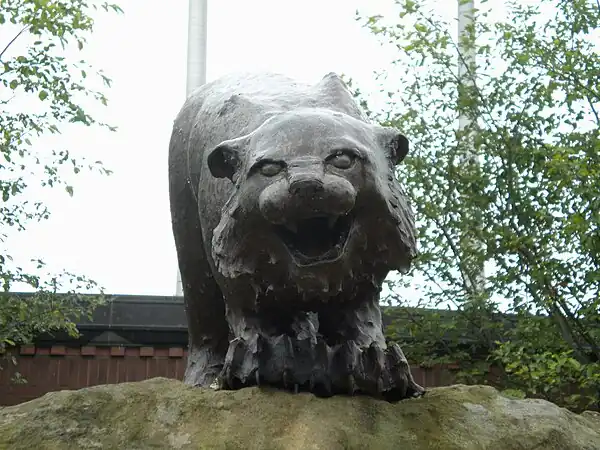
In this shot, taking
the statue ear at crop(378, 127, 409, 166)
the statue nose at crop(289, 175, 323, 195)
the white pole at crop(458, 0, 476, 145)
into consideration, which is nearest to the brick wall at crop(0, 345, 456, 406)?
the white pole at crop(458, 0, 476, 145)

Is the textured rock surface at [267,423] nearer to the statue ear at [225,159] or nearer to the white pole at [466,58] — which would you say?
the statue ear at [225,159]

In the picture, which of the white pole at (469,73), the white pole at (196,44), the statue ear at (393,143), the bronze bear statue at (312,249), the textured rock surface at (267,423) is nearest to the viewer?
the textured rock surface at (267,423)

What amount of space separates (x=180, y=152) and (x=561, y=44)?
9.72ft

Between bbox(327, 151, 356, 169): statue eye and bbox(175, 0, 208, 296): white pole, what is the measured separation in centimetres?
561

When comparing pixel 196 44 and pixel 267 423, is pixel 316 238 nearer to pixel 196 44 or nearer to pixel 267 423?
pixel 267 423

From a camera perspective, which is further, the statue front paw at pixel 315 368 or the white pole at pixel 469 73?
the white pole at pixel 469 73

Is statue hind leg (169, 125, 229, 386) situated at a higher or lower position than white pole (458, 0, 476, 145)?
lower

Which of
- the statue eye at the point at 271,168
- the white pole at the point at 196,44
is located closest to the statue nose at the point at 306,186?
the statue eye at the point at 271,168

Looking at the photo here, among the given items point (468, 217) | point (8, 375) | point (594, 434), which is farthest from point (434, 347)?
point (594, 434)

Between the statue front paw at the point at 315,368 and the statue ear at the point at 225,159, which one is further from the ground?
the statue ear at the point at 225,159

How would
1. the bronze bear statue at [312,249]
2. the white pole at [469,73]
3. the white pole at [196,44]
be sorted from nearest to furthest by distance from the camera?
the bronze bear statue at [312,249], the white pole at [469,73], the white pole at [196,44]

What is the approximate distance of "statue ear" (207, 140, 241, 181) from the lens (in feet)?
9.66

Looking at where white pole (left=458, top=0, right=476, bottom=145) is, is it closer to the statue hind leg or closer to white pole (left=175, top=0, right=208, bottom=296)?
white pole (left=175, top=0, right=208, bottom=296)

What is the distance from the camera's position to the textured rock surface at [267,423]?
257 cm
